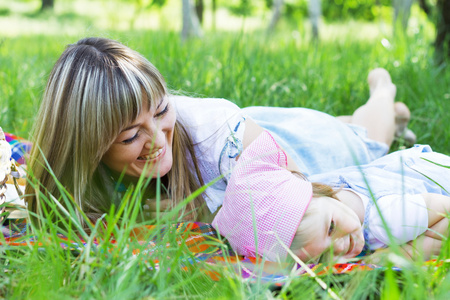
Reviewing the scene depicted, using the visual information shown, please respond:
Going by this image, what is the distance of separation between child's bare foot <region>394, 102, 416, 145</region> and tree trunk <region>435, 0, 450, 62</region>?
3.68 feet

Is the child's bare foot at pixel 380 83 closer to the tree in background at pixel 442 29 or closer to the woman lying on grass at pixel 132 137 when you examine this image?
the woman lying on grass at pixel 132 137

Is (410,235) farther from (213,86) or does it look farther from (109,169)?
(213,86)

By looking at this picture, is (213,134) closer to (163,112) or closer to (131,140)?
(163,112)

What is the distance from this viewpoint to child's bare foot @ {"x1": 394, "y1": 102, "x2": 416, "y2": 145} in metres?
2.83

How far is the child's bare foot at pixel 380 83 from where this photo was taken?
2922 mm

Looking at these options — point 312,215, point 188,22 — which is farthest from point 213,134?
point 188,22

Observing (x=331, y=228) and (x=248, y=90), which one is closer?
(x=331, y=228)

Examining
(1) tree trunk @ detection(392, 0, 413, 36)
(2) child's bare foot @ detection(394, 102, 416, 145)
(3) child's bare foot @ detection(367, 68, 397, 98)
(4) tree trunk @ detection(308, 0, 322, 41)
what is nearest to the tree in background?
(3) child's bare foot @ detection(367, 68, 397, 98)

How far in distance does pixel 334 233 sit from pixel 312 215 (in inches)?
3.6

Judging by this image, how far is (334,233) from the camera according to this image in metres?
1.61

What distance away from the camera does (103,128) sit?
5.84ft

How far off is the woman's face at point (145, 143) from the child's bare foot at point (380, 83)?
1.47 m

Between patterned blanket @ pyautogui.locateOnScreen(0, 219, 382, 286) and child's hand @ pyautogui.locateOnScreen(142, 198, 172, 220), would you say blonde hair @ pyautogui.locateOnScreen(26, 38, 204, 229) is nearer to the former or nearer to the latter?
child's hand @ pyautogui.locateOnScreen(142, 198, 172, 220)

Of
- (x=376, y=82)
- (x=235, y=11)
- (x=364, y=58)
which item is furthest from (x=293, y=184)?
(x=235, y=11)
